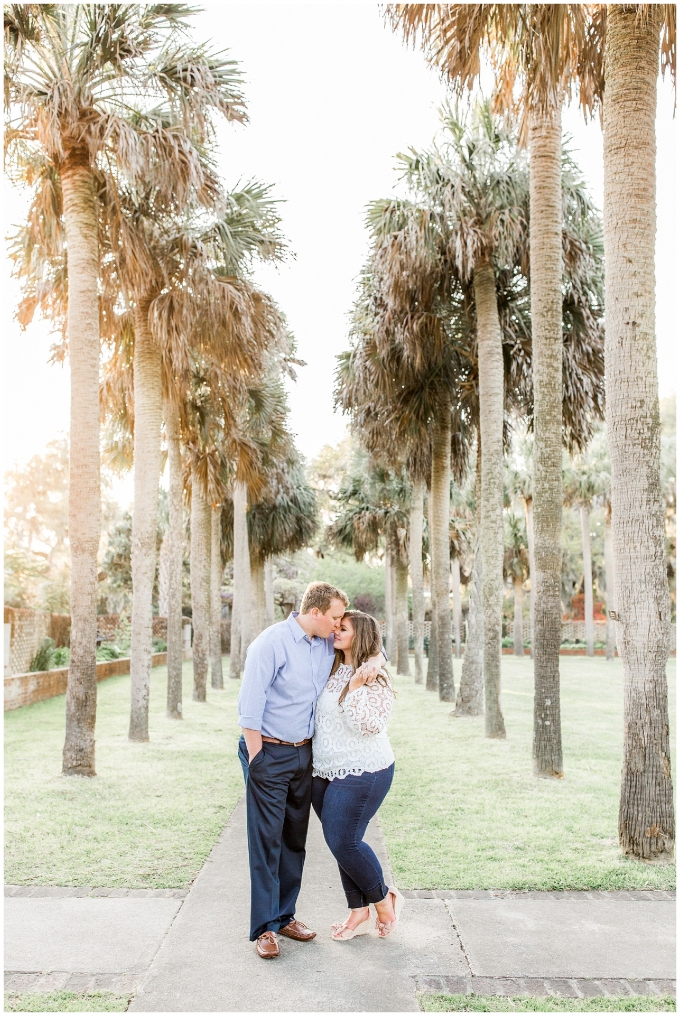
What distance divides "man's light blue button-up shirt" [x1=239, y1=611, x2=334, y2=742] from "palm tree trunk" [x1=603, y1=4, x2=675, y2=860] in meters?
2.55

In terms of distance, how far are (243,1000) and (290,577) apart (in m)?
56.4

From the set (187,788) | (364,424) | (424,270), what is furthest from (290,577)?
(187,788)

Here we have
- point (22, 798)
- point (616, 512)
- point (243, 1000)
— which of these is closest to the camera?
point (243, 1000)

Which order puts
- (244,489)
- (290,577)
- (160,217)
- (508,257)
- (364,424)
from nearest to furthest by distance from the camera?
1. (160,217)
2. (508,257)
3. (364,424)
4. (244,489)
5. (290,577)

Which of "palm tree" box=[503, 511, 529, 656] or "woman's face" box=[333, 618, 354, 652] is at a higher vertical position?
"palm tree" box=[503, 511, 529, 656]

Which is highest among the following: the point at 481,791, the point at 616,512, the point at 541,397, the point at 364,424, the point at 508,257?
the point at 508,257

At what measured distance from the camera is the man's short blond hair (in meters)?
4.45

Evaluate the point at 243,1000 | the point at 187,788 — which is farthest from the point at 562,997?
the point at 187,788

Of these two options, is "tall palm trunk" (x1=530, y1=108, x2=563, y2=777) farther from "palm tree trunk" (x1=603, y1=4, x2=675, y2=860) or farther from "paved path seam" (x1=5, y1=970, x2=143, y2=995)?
"paved path seam" (x1=5, y1=970, x2=143, y2=995)

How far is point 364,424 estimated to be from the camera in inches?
715

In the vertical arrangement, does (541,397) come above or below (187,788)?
above

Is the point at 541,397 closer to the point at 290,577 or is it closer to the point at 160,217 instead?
the point at 160,217

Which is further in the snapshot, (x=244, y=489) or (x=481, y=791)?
(x=244, y=489)

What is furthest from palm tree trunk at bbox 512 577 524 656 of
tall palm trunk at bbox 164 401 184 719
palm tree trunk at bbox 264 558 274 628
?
tall palm trunk at bbox 164 401 184 719
